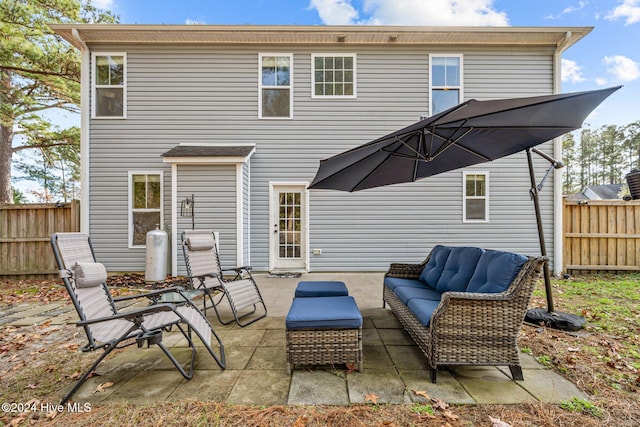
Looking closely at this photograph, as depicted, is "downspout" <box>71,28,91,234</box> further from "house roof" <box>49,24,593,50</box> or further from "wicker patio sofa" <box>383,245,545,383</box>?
"wicker patio sofa" <box>383,245,545,383</box>

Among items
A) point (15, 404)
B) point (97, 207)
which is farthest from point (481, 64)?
point (97, 207)

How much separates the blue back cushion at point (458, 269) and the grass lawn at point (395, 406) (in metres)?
0.85

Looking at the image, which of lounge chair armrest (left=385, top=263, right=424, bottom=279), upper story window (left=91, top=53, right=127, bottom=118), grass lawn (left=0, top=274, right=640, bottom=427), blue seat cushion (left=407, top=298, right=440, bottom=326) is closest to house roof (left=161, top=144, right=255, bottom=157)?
upper story window (left=91, top=53, right=127, bottom=118)

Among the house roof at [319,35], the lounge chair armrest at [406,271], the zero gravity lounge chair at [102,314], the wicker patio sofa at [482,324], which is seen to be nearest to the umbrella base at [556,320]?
the lounge chair armrest at [406,271]

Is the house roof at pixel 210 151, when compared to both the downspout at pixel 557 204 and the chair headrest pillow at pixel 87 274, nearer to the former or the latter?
the chair headrest pillow at pixel 87 274

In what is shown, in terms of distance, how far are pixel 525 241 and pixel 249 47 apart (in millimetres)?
7691

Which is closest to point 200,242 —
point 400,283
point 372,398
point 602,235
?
point 400,283

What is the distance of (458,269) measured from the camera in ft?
10.0

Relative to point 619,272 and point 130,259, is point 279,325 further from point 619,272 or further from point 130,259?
point 619,272

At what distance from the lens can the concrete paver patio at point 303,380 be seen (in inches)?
78.2

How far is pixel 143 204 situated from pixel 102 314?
4550mm

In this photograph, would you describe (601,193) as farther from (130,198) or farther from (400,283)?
(130,198)

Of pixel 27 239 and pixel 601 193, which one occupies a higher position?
pixel 601 193

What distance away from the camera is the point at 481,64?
21.1ft
